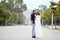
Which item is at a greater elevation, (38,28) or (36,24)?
(36,24)

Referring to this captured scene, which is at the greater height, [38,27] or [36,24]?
[36,24]

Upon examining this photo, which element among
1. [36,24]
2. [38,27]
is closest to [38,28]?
[38,27]

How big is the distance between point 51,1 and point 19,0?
85549 millimetres

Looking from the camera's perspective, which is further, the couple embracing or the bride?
the couple embracing

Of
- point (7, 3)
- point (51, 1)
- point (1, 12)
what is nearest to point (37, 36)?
point (51, 1)

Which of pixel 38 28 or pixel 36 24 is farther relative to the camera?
pixel 36 24

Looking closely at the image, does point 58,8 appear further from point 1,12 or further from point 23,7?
point 23,7

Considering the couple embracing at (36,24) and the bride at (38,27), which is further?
the couple embracing at (36,24)

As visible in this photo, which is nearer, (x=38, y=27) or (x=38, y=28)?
(x=38, y=28)

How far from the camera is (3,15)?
90125 mm

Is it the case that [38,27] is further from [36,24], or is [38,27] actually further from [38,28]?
[36,24]

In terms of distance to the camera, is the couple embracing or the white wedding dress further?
the couple embracing

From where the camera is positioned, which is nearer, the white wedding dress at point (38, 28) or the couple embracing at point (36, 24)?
the white wedding dress at point (38, 28)

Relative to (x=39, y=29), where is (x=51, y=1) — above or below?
above
